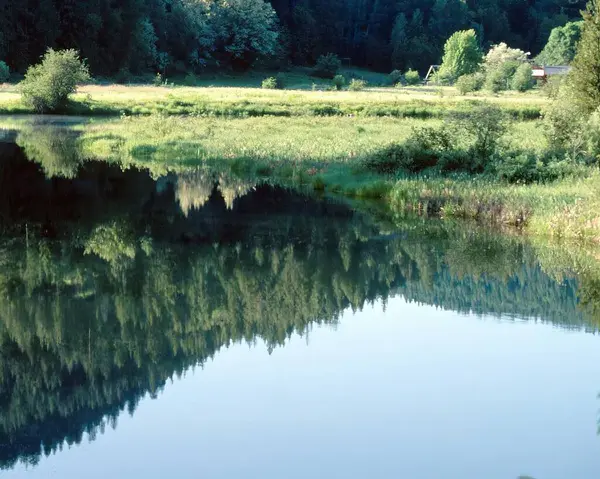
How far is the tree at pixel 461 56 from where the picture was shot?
327ft

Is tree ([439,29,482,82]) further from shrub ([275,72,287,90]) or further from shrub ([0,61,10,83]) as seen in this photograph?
shrub ([0,61,10,83])

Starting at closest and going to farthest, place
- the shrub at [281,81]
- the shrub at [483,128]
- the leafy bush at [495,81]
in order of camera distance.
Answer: the shrub at [483,128], the leafy bush at [495,81], the shrub at [281,81]

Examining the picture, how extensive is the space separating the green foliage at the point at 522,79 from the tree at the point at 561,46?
26872 mm

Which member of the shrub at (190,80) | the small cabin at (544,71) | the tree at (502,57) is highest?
the tree at (502,57)

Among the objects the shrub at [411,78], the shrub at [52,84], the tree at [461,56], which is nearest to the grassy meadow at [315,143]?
the shrub at [52,84]

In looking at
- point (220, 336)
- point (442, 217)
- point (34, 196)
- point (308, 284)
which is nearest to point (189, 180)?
point (34, 196)

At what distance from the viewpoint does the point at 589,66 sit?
34094 mm

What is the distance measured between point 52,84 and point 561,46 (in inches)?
2992

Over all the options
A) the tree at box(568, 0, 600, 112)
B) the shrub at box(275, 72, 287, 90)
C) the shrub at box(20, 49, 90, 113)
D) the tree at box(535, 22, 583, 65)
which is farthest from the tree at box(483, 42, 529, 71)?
the tree at box(568, 0, 600, 112)

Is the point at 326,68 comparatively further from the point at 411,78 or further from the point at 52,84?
the point at 52,84

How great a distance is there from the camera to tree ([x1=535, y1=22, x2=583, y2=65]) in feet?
369

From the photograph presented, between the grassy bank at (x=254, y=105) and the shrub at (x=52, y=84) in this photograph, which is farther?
the shrub at (x=52, y=84)

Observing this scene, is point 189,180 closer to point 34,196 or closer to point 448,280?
point 34,196

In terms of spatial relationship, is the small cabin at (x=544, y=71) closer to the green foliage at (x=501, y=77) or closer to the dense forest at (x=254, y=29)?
the green foliage at (x=501, y=77)
